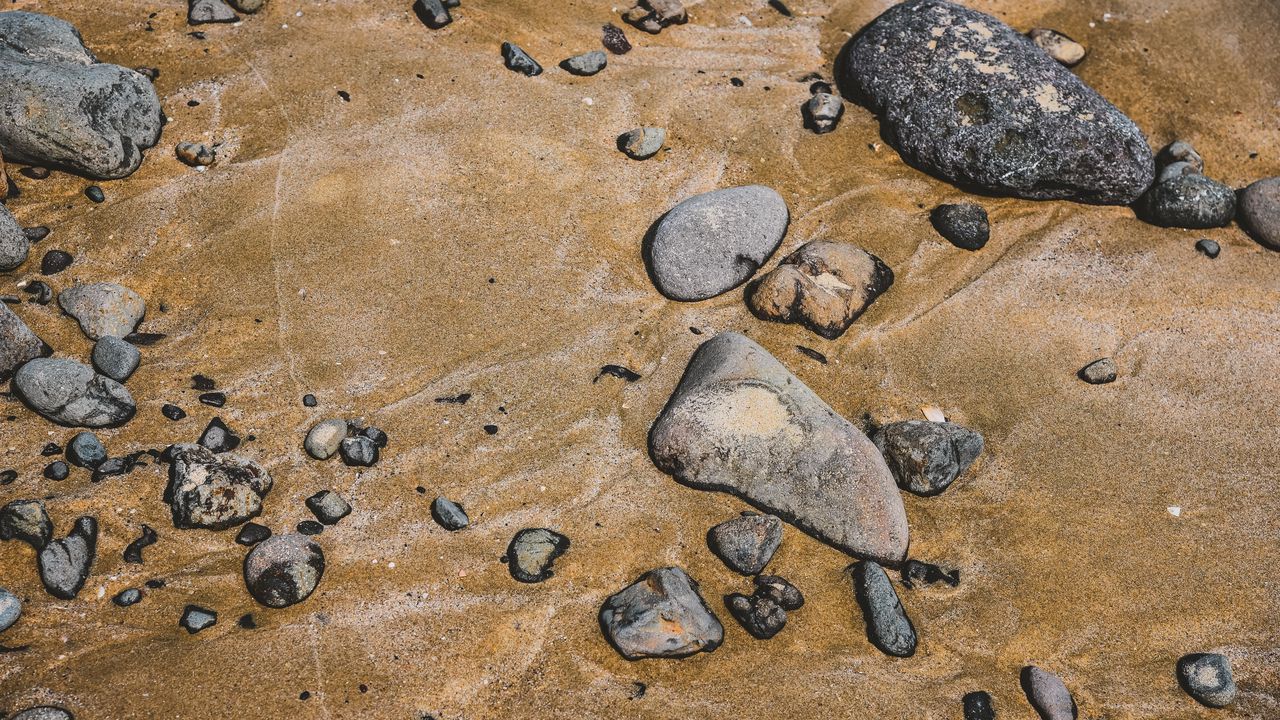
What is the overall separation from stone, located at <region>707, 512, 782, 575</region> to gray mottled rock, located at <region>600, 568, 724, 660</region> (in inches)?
10.2

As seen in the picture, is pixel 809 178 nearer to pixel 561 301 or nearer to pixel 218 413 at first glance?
pixel 561 301

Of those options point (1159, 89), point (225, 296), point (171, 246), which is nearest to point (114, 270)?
point (171, 246)

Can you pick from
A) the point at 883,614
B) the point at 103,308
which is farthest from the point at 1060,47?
the point at 103,308

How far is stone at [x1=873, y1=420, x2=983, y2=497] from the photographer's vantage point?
4.20 meters

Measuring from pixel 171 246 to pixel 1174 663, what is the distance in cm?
517

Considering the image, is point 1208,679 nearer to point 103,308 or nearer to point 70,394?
point 70,394

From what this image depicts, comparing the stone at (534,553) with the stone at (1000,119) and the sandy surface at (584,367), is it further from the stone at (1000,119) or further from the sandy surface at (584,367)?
the stone at (1000,119)

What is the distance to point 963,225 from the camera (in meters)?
5.28

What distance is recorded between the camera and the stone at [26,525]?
3.63 metres

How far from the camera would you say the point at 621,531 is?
12.9 ft

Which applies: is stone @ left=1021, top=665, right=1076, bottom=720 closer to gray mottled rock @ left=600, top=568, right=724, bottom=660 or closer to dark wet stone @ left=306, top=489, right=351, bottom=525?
gray mottled rock @ left=600, top=568, right=724, bottom=660

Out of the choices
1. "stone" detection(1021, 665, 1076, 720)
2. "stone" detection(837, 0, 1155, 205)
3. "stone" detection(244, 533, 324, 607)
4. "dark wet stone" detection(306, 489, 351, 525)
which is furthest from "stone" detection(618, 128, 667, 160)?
"stone" detection(1021, 665, 1076, 720)

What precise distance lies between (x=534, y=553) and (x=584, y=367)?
107cm

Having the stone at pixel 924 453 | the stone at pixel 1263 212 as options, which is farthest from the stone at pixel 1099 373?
the stone at pixel 1263 212
